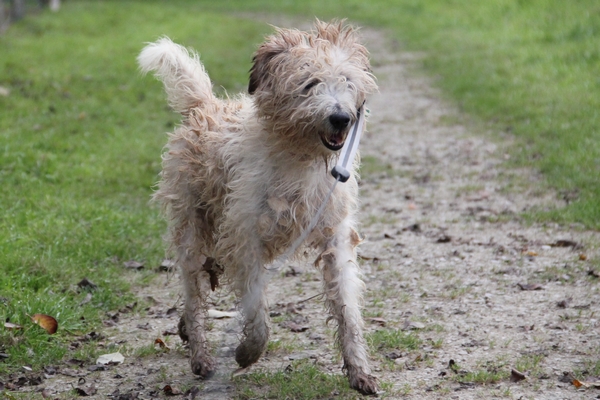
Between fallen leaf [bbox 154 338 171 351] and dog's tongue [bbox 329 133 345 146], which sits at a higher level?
dog's tongue [bbox 329 133 345 146]

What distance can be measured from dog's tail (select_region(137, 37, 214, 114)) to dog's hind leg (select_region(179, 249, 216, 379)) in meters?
1.08

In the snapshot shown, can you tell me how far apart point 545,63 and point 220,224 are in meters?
10.3

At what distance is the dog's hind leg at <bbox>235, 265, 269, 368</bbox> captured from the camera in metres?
4.69

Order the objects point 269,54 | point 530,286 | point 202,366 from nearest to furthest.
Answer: point 269,54 < point 202,366 < point 530,286

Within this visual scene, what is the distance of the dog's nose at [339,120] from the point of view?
437 cm

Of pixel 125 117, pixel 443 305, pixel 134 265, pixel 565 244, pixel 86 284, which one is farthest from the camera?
pixel 125 117

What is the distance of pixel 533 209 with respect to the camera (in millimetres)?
7914

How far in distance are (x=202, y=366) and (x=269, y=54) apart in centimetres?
190

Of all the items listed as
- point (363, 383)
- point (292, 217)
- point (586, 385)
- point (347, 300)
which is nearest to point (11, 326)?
point (292, 217)

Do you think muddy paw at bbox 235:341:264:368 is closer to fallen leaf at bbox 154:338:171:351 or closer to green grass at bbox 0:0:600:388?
fallen leaf at bbox 154:338:171:351

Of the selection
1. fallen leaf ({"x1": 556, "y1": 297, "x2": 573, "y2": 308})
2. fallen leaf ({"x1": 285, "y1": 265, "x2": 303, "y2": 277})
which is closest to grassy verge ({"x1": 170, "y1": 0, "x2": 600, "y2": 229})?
fallen leaf ({"x1": 556, "y1": 297, "x2": 573, "y2": 308})

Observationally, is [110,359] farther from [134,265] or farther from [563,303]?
[563,303]

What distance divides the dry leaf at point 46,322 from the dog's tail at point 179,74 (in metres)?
1.66

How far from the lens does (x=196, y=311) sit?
17.3 feet
